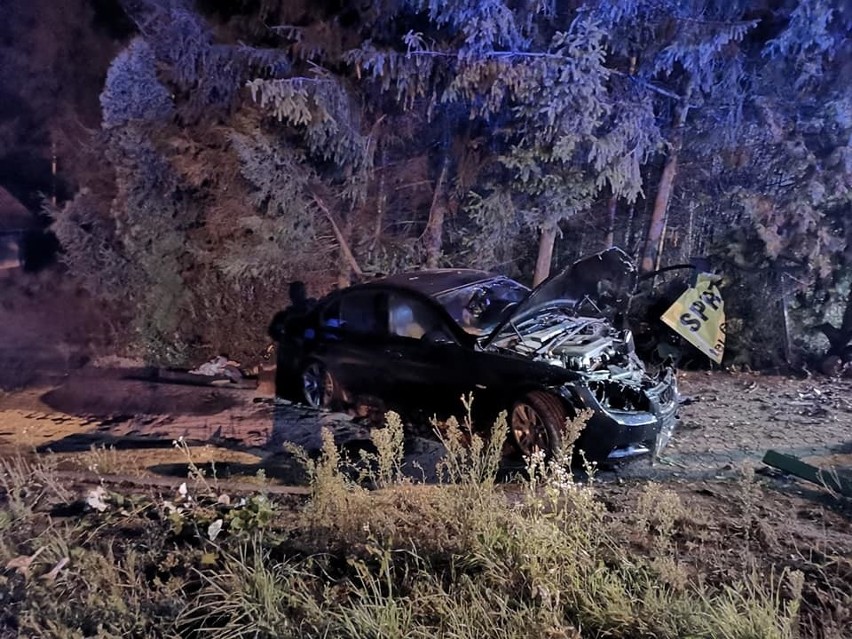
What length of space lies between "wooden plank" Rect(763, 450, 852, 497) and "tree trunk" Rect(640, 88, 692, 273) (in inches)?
143

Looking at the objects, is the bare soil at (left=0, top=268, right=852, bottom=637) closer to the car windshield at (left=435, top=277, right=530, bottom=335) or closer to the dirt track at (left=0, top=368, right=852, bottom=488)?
the dirt track at (left=0, top=368, right=852, bottom=488)

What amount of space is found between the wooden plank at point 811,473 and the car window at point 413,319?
2.52 m

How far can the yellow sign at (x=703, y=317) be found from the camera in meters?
7.75

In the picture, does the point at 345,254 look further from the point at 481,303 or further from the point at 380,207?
the point at 481,303

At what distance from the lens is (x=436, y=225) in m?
8.77

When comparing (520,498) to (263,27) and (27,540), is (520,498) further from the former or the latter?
(263,27)

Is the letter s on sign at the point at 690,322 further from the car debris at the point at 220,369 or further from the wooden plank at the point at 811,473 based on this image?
the car debris at the point at 220,369

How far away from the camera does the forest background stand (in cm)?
721

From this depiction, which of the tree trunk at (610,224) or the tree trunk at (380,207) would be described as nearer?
the tree trunk at (610,224)

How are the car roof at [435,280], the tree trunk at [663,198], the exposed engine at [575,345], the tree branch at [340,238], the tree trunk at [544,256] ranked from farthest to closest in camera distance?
the tree branch at [340,238] < the tree trunk at [544,256] < the tree trunk at [663,198] < the car roof at [435,280] < the exposed engine at [575,345]

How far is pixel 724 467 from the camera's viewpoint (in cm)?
504

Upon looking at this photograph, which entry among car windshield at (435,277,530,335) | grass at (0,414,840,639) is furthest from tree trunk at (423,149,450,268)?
grass at (0,414,840,639)

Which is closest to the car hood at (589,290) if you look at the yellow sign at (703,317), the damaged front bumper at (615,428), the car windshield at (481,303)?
the car windshield at (481,303)

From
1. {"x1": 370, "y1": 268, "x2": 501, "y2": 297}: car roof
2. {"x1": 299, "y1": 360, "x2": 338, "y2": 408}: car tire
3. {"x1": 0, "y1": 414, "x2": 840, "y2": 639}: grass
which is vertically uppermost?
{"x1": 370, "y1": 268, "x2": 501, "y2": 297}: car roof
